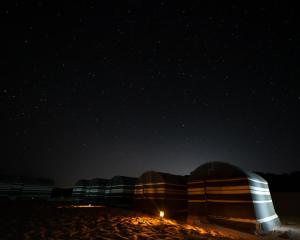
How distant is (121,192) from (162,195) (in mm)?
Answer: 12495

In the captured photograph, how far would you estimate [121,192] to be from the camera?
32.2m

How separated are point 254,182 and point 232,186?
154cm

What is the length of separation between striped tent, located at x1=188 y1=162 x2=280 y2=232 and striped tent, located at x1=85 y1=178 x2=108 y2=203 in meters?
24.7

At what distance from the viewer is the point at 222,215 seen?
47.3ft

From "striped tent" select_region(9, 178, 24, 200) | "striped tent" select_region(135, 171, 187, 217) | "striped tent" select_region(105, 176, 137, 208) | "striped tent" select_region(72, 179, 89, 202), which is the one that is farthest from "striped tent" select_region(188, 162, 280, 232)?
"striped tent" select_region(9, 178, 24, 200)

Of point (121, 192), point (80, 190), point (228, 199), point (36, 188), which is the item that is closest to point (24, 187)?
point (36, 188)

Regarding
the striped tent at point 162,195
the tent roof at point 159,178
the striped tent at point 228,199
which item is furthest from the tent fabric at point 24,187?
the striped tent at point 228,199

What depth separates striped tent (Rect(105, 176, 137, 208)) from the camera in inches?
1254

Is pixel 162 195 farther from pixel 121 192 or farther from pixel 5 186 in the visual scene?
pixel 5 186

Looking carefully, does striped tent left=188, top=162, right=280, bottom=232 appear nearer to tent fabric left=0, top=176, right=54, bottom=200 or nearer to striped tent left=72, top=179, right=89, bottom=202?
striped tent left=72, top=179, right=89, bottom=202

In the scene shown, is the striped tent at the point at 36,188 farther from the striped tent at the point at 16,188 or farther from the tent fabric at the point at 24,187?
the striped tent at the point at 16,188

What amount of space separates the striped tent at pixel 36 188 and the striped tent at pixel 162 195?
97.1 feet

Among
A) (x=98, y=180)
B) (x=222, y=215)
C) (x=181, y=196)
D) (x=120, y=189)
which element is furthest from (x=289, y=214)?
(x=98, y=180)

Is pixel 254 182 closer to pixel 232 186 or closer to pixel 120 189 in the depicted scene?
pixel 232 186
